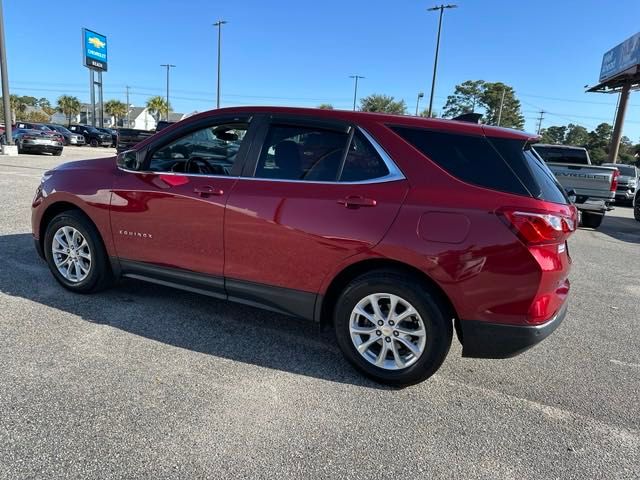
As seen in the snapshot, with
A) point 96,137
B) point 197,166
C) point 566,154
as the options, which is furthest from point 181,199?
point 96,137

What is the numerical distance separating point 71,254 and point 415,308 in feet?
10.4

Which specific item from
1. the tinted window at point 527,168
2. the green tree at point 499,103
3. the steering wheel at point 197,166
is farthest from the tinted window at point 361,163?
the green tree at point 499,103

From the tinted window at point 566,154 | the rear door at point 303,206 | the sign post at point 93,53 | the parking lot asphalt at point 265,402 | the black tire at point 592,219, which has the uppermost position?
the sign post at point 93,53

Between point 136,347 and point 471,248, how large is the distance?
7.99ft

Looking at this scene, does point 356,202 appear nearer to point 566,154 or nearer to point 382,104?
point 566,154

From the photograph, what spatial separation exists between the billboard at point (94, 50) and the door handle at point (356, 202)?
46.5 meters

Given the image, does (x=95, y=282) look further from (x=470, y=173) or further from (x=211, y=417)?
(x=470, y=173)

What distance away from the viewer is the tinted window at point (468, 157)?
9.13 feet

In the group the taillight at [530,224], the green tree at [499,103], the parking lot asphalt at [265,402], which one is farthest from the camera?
the green tree at [499,103]

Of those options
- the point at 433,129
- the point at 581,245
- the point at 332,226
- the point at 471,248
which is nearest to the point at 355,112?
the point at 433,129

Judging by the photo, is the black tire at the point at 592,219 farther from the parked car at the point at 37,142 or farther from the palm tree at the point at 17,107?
the palm tree at the point at 17,107

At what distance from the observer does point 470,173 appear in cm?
285

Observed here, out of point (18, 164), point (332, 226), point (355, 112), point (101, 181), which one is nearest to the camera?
point (332, 226)

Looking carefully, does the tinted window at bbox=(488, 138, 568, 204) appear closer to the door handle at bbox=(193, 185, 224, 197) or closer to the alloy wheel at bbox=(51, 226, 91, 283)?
the door handle at bbox=(193, 185, 224, 197)
